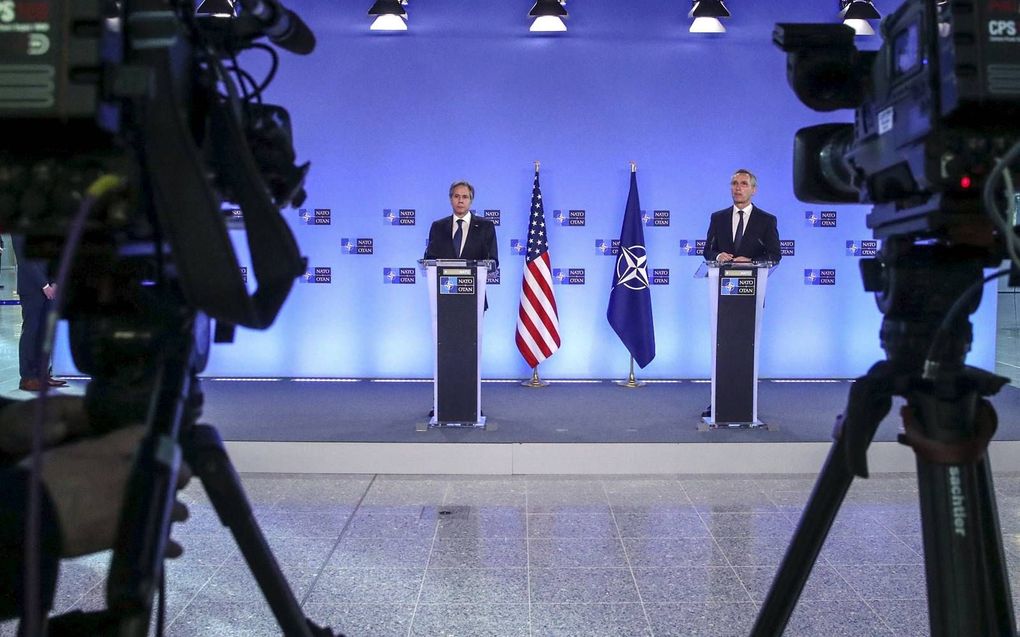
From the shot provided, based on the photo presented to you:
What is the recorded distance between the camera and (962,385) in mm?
Result: 922

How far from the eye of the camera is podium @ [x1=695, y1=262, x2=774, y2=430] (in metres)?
4.66

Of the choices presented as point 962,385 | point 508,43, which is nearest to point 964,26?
point 962,385

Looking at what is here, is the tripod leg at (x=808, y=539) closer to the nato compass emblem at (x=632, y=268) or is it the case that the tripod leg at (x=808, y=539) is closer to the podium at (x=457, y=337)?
the podium at (x=457, y=337)

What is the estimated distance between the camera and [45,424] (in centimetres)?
87

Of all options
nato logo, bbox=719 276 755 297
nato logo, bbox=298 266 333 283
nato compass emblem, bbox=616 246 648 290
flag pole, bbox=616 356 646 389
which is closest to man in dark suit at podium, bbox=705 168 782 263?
nato logo, bbox=719 276 755 297

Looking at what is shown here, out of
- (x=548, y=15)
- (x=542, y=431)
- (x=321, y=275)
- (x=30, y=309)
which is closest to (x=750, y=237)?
(x=542, y=431)

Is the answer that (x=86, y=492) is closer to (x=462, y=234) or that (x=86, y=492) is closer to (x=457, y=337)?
(x=457, y=337)

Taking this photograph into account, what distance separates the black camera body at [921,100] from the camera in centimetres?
81

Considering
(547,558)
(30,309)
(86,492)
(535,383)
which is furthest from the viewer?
(535,383)

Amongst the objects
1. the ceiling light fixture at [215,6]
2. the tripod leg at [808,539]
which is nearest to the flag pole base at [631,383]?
the ceiling light fixture at [215,6]

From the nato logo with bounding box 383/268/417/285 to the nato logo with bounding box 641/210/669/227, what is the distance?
2.06 m

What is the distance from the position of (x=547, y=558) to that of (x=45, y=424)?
2032mm

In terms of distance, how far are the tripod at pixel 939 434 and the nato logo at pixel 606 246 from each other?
5543mm

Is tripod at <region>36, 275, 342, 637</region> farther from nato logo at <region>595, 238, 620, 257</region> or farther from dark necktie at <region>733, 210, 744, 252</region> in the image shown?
nato logo at <region>595, 238, 620, 257</region>
